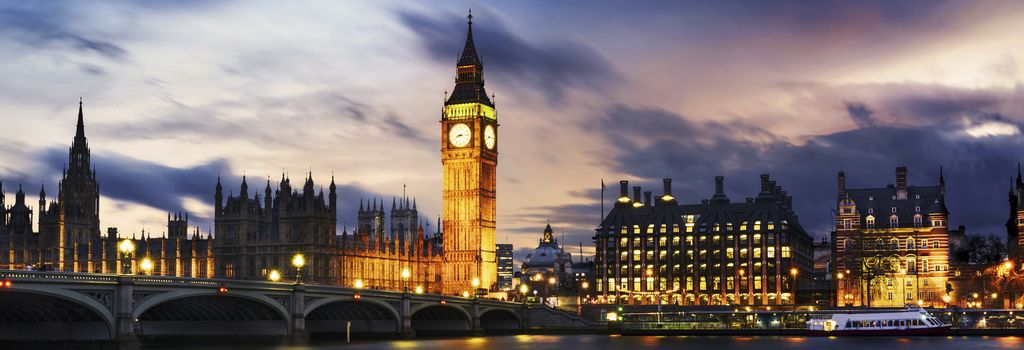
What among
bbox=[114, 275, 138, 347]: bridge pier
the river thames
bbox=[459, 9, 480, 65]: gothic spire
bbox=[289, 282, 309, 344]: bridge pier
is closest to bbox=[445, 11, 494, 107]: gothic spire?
bbox=[459, 9, 480, 65]: gothic spire

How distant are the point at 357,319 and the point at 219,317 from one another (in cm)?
2037

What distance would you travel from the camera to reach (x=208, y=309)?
3930 inches

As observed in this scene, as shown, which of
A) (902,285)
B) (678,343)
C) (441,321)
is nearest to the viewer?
(678,343)

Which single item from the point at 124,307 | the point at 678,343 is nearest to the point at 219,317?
the point at 124,307

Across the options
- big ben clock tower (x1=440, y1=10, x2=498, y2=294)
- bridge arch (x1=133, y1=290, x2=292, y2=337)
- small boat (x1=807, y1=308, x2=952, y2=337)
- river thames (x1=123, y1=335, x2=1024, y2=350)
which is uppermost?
big ben clock tower (x1=440, y1=10, x2=498, y2=294)

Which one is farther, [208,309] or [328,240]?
[328,240]

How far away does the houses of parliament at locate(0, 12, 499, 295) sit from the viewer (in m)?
162

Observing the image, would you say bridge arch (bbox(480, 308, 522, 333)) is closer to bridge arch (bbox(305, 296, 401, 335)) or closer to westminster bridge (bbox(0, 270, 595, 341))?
westminster bridge (bbox(0, 270, 595, 341))

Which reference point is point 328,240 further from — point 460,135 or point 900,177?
point 900,177

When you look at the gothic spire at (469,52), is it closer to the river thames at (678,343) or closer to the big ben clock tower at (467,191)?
the big ben clock tower at (467,191)

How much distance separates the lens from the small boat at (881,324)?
11738 centimetres

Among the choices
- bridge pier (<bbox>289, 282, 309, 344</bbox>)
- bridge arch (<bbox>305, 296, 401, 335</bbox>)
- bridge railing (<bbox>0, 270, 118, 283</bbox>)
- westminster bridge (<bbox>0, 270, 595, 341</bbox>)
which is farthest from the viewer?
bridge arch (<bbox>305, 296, 401, 335</bbox>)

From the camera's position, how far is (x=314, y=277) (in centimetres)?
15800

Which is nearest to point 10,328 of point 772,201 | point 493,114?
point 493,114
